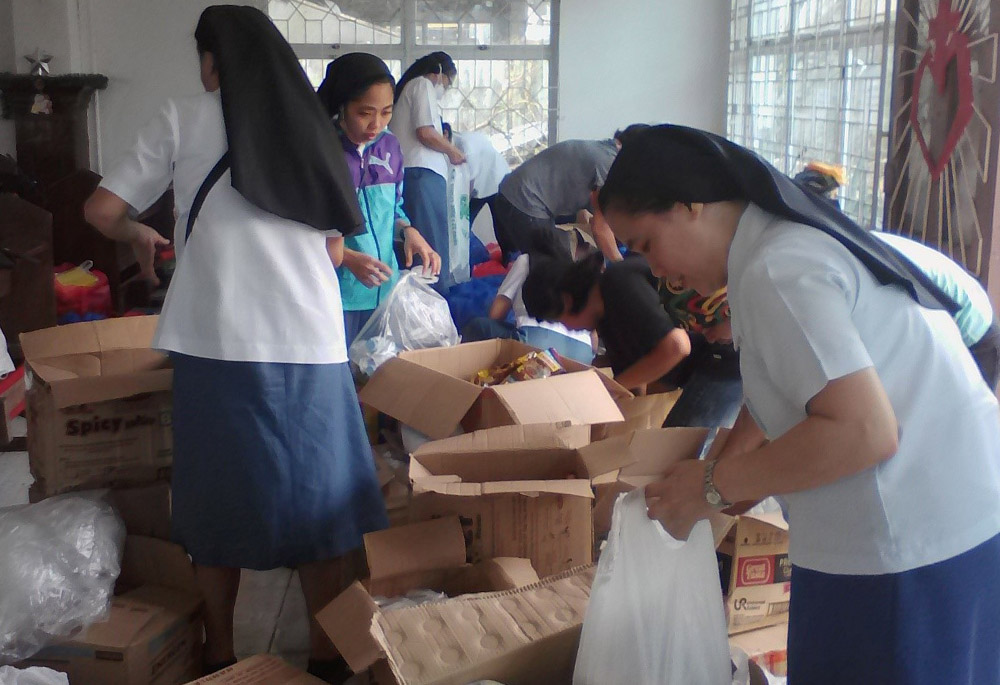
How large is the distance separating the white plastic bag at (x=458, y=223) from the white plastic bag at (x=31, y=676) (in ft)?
11.2

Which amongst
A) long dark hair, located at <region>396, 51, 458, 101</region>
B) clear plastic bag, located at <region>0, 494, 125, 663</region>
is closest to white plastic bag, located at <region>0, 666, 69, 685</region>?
clear plastic bag, located at <region>0, 494, 125, 663</region>

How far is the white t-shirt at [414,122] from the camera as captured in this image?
15.5 ft

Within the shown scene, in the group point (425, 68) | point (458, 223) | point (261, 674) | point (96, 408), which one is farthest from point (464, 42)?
point (261, 674)

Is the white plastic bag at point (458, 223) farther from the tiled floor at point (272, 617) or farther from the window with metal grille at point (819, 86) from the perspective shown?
the tiled floor at point (272, 617)

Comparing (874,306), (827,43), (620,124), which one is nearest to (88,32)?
(620,124)

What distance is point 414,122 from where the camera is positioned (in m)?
4.75

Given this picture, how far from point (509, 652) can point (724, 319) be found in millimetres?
1034

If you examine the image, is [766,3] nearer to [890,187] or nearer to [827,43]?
[827,43]

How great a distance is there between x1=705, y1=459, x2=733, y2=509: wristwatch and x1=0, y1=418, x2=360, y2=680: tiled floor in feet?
4.34

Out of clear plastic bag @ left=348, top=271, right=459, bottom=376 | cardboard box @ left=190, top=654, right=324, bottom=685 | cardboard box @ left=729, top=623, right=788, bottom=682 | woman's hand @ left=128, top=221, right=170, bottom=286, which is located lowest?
cardboard box @ left=729, top=623, right=788, bottom=682

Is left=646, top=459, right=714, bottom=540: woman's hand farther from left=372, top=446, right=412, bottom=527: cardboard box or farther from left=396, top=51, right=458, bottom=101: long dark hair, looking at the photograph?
left=396, top=51, right=458, bottom=101: long dark hair

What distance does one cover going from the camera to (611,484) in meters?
2.28

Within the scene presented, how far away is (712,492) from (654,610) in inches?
10.8

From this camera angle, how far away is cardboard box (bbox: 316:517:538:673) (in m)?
1.72
